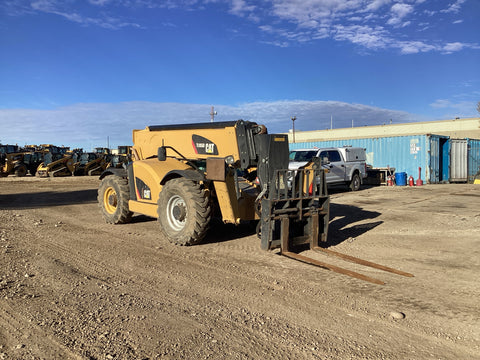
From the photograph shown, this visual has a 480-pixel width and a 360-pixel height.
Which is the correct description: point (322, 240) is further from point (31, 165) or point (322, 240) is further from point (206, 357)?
point (31, 165)

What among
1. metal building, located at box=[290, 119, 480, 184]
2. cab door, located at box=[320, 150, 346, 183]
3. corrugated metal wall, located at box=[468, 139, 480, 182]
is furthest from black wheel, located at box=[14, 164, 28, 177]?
corrugated metal wall, located at box=[468, 139, 480, 182]

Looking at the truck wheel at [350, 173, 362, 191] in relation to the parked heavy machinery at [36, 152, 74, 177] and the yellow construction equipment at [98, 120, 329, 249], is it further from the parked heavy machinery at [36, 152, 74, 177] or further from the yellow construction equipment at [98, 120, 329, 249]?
the parked heavy machinery at [36, 152, 74, 177]

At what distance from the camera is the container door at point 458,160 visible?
78.1 feet

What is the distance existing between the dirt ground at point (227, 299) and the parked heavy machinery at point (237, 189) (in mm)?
393

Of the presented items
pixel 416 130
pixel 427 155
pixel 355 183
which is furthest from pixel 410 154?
pixel 416 130

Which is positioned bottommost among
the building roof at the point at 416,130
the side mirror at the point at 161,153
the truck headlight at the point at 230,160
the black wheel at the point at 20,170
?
the black wheel at the point at 20,170

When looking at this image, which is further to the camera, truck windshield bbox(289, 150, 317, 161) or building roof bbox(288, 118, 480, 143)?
building roof bbox(288, 118, 480, 143)

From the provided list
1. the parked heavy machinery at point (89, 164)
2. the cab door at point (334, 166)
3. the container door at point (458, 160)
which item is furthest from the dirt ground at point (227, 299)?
the parked heavy machinery at point (89, 164)

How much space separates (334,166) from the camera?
17.1 m

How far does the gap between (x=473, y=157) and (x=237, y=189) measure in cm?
2415

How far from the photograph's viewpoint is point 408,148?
74.0ft

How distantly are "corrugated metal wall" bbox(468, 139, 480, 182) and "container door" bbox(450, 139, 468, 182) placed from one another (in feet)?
1.62

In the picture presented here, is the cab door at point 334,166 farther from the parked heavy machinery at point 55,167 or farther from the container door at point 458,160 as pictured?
the parked heavy machinery at point 55,167

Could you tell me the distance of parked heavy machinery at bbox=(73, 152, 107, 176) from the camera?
105 feet
